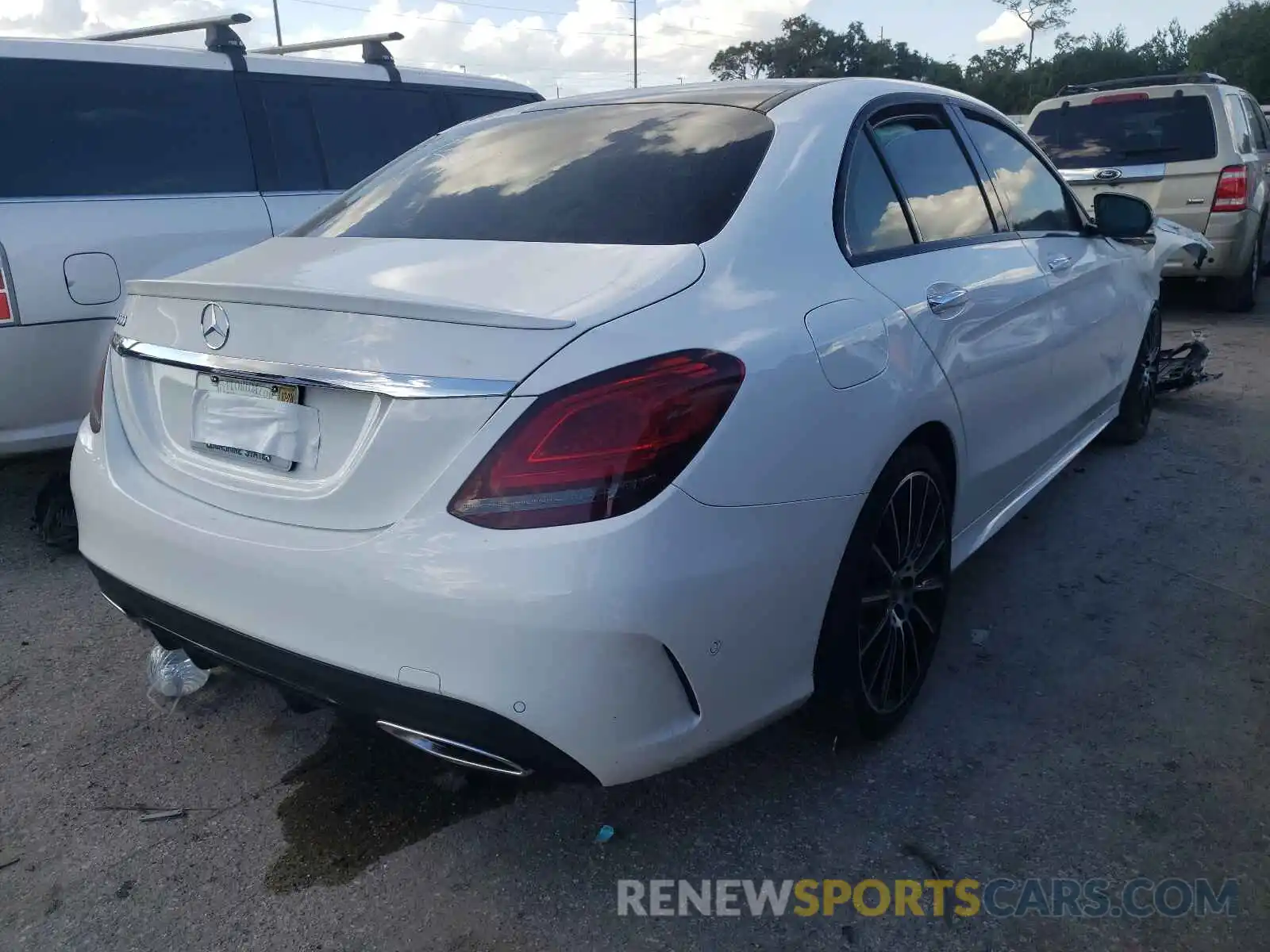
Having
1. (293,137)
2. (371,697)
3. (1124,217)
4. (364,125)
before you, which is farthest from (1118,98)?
(371,697)

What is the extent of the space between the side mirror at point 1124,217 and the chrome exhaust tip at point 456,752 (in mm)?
3368

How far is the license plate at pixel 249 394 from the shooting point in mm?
2029

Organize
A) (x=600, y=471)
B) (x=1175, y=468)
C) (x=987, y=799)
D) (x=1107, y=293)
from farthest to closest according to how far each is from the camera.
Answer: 1. (x=1175, y=468)
2. (x=1107, y=293)
3. (x=987, y=799)
4. (x=600, y=471)

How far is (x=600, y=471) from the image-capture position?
70.5 inches

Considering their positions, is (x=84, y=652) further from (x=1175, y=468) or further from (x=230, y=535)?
(x=1175, y=468)

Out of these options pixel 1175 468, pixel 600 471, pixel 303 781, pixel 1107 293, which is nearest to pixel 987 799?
pixel 600 471

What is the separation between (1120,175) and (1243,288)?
5.11 feet

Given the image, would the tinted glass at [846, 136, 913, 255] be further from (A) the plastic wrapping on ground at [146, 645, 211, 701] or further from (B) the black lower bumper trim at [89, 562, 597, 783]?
(A) the plastic wrapping on ground at [146, 645, 211, 701]

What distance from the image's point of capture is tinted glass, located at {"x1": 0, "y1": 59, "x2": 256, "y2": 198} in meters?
3.89

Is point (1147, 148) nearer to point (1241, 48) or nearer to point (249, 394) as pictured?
point (249, 394)

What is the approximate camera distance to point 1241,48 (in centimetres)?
5181

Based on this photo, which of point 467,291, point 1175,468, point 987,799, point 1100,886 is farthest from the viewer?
point 1175,468

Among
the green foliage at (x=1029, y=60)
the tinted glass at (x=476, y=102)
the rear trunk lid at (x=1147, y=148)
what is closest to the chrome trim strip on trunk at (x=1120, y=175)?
the rear trunk lid at (x=1147, y=148)

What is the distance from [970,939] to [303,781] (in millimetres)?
1569
